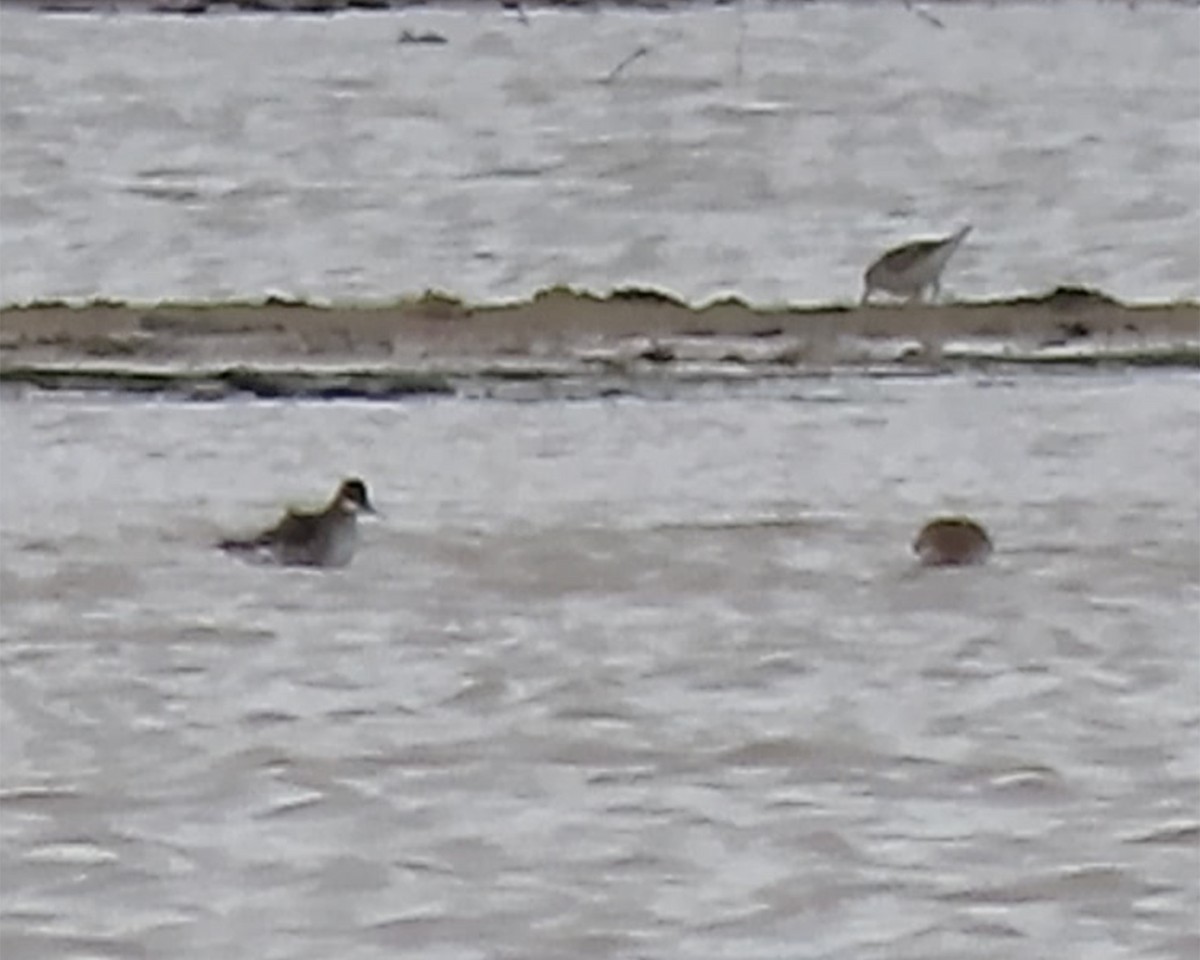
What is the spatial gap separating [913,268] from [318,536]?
0.09m

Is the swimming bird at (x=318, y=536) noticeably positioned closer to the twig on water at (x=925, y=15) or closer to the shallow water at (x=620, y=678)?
the shallow water at (x=620, y=678)

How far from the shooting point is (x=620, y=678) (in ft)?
1.05

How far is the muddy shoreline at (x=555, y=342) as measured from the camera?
315 mm

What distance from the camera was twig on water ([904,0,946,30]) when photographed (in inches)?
12.1

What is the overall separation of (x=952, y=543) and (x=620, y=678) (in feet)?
0.17

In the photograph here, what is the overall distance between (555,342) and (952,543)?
65 millimetres

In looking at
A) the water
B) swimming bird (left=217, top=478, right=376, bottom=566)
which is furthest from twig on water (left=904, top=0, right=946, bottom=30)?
swimming bird (left=217, top=478, right=376, bottom=566)

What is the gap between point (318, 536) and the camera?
0.32 metres

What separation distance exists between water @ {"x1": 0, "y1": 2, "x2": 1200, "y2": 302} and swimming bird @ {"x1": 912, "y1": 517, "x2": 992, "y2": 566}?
0.03 meters

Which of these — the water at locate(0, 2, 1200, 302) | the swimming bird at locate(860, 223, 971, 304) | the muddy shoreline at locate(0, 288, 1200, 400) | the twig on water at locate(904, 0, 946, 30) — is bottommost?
the muddy shoreline at locate(0, 288, 1200, 400)

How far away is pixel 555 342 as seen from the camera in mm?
317

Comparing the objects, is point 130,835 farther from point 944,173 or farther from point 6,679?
point 944,173

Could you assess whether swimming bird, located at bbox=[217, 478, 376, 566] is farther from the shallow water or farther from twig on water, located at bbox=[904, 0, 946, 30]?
twig on water, located at bbox=[904, 0, 946, 30]

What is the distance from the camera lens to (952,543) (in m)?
0.32
